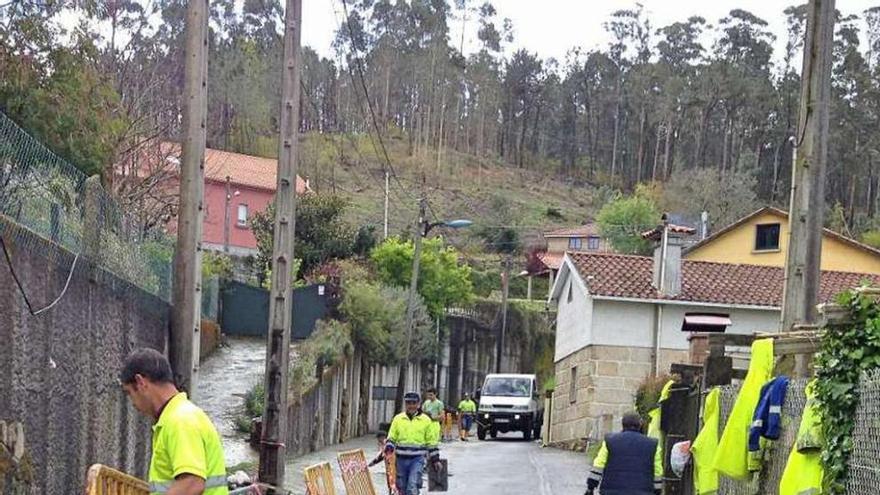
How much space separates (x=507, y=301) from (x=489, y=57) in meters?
39.8

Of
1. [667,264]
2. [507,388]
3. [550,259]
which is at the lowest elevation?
[507,388]

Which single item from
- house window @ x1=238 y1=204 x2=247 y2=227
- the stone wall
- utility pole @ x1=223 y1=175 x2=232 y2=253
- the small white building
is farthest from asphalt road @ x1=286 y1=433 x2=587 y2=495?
house window @ x1=238 y1=204 x2=247 y2=227

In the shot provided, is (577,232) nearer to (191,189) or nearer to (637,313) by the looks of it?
(637,313)

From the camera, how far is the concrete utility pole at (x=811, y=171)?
42.5 ft

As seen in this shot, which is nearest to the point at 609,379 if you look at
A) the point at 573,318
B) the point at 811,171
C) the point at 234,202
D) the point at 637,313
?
the point at 637,313

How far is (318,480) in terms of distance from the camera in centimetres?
1263

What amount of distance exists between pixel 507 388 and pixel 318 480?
30.1 meters

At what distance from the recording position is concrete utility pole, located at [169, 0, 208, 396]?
11969 millimetres

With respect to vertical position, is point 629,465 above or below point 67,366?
below

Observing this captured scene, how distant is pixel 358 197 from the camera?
7481 cm

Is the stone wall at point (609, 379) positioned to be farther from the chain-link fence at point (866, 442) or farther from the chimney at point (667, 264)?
the chain-link fence at point (866, 442)

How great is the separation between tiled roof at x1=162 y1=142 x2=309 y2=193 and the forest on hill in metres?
1.83

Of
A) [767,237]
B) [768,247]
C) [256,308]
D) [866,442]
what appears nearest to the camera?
[866,442]

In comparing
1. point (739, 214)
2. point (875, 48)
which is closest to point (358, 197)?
point (739, 214)
